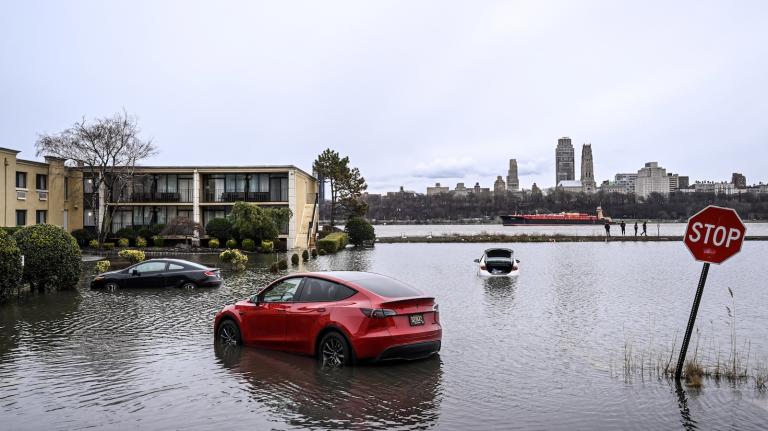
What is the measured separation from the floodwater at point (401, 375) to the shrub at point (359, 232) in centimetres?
4107

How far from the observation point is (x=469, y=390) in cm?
955

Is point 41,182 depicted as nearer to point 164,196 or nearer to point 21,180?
point 21,180

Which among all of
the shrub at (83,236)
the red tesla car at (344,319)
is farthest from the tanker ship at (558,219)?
the red tesla car at (344,319)

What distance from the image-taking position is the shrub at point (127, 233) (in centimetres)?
5194

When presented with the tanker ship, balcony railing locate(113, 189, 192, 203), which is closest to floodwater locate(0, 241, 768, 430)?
balcony railing locate(113, 189, 192, 203)

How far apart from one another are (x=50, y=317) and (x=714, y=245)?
15007mm

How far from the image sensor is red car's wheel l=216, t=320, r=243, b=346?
12.5 meters

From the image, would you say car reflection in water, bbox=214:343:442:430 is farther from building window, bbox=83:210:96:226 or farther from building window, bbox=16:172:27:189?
building window, bbox=83:210:96:226

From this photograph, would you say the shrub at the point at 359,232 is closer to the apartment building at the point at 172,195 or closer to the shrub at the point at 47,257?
the apartment building at the point at 172,195

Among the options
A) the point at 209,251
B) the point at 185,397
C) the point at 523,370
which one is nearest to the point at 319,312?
the point at 185,397

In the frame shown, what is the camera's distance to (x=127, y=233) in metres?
52.2

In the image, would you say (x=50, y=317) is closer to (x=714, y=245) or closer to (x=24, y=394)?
(x=24, y=394)

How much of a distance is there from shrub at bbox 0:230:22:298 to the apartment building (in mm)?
34502

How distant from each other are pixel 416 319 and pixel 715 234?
4.63 m
